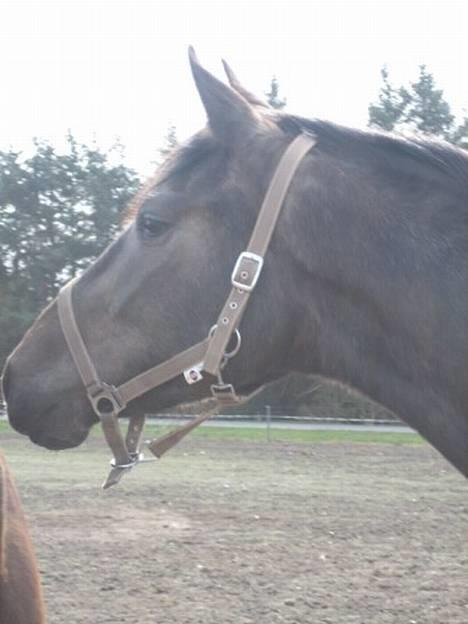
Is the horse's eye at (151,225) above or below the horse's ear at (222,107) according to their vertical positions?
below

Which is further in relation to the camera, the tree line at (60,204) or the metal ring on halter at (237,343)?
the tree line at (60,204)

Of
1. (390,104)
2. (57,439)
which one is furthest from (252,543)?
(390,104)

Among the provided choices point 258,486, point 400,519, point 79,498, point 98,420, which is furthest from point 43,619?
point 258,486

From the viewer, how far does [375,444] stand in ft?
61.8

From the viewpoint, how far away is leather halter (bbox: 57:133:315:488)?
224cm

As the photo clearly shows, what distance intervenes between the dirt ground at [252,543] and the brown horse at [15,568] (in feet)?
9.53

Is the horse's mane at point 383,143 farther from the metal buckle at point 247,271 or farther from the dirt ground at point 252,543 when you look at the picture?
the dirt ground at point 252,543

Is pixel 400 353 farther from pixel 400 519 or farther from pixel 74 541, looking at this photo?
pixel 400 519

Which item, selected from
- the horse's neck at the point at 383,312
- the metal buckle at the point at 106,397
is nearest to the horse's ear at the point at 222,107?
the horse's neck at the point at 383,312

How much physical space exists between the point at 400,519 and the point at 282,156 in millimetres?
8166

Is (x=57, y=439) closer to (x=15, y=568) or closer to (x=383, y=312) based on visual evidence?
(x=383, y=312)

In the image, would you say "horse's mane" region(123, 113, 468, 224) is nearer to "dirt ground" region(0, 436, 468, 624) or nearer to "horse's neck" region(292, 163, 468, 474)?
"horse's neck" region(292, 163, 468, 474)

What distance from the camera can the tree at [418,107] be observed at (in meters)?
32.4

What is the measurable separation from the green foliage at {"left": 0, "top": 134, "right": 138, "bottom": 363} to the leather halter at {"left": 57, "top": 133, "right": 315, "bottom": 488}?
31.6 metres
